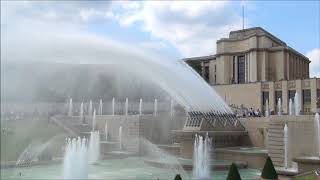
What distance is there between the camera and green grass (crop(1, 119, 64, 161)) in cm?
2722

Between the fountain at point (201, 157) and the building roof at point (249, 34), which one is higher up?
the building roof at point (249, 34)

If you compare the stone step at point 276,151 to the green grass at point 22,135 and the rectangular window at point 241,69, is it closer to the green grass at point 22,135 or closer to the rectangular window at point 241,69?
the green grass at point 22,135

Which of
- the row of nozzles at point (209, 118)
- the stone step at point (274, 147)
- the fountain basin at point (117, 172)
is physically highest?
the row of nozzles at point (209, 118)

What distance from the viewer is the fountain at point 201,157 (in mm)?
22750

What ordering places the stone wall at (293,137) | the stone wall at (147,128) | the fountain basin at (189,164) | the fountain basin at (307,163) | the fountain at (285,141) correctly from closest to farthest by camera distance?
the fountain basin at (307,163) → the fountain basin at (189,164) → the stone wall at (293,137) → the fountain at (285,141) → the stone wall at (147,128)

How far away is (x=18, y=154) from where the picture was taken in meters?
27.4

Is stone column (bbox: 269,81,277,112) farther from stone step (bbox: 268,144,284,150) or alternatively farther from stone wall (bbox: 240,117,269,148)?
stone step (bbox: 268,144,284,150)

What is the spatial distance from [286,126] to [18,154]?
15.3m

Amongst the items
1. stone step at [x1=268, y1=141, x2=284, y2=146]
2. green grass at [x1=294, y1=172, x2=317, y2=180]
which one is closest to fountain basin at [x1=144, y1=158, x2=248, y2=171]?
stone step at [x1=268, y1=141, x2=284, y2=146]

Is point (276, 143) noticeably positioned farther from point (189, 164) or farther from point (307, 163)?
point (189, 164)

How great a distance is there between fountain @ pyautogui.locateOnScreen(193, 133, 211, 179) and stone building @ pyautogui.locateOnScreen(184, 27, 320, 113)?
107 ft

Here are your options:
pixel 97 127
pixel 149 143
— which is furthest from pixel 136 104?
pixel 149 143

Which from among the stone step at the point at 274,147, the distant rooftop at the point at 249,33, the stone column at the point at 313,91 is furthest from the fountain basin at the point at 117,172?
the distant rooftop at the point at 249,33

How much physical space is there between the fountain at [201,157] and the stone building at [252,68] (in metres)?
32.7
